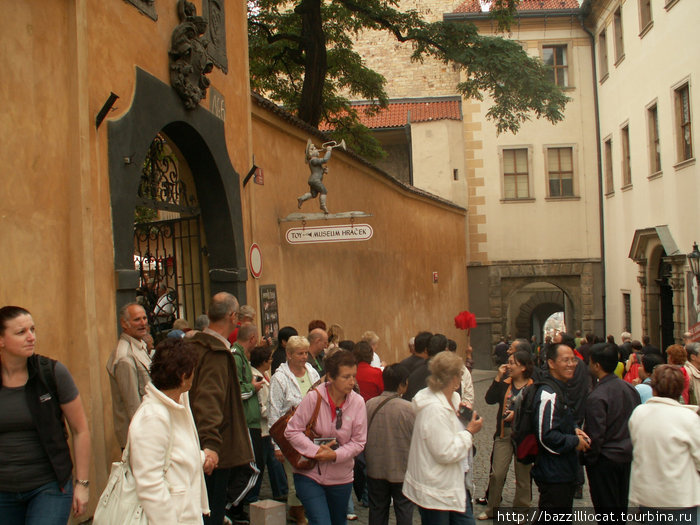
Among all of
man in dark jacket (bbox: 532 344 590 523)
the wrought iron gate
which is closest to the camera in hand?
man in dark jacket (bbox: 532 344 590 523)

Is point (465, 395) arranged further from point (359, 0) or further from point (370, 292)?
point (359, 0)

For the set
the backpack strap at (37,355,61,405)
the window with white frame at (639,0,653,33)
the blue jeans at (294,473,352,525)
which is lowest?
the blue jeans at (294,473,352,525)

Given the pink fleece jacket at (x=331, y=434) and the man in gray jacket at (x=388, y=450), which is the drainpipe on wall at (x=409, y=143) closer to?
the man in gray jacket at (x=388, y=450)

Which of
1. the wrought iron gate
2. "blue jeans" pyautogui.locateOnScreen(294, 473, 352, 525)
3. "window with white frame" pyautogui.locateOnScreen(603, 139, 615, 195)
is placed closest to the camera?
"blue jeans" pyautogui.locateOnScreen(294, 473, 352, 525)

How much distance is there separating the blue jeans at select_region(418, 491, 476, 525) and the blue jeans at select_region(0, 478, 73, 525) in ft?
7.22

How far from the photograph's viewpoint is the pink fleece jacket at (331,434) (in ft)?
15.7

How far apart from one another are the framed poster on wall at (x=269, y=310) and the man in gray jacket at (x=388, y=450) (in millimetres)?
4020

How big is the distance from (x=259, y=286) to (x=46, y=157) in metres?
4.33

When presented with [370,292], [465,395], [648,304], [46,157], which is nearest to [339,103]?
[370,292]

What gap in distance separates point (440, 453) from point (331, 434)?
722 millimetres

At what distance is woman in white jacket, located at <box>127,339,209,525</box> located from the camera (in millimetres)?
3357

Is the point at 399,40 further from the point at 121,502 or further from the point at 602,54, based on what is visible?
the point at 121,502

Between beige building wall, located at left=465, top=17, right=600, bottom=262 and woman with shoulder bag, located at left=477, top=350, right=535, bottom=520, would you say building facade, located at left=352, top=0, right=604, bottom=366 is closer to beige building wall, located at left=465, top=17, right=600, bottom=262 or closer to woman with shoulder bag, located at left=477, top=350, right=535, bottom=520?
beige building wall, located at left=465, top=17, right=600, bottom=262

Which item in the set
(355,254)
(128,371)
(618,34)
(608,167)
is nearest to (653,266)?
(608,167)
